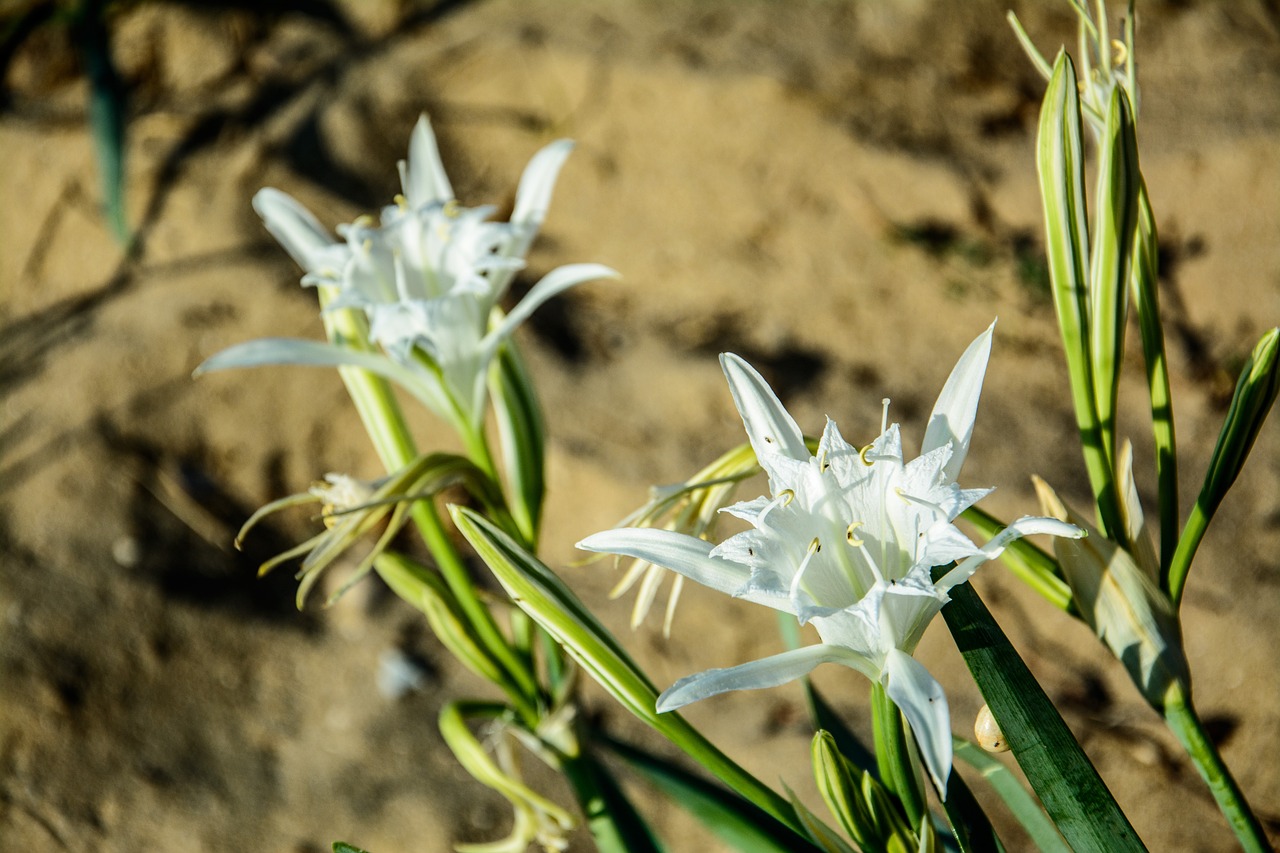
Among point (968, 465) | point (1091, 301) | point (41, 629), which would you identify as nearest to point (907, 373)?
point (968, 465)

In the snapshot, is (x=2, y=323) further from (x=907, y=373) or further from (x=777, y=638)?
(x=907, y=373)

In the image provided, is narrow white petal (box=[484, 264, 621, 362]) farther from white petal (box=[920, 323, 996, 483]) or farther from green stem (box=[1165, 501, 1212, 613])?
green stem (box=[1165, 501, 1212, 613])

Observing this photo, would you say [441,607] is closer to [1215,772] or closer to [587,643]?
[587,643]

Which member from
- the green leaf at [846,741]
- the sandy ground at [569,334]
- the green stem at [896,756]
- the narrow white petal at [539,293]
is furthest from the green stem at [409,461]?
the sandy ground at [569,334]

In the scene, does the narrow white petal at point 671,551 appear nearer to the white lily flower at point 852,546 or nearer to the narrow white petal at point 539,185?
the white lily flower at point 852,546

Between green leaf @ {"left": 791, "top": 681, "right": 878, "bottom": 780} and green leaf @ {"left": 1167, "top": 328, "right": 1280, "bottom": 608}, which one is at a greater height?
green leaf @ {"left": 1167, "top": 328, "right": 1280, "bottom": 608}

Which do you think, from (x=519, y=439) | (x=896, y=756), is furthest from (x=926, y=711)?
(x=519, y=439)

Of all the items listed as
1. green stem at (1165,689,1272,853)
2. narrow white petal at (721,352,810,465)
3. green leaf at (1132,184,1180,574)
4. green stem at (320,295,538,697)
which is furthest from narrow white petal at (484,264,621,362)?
green stem at (1165,689,1272,853)
